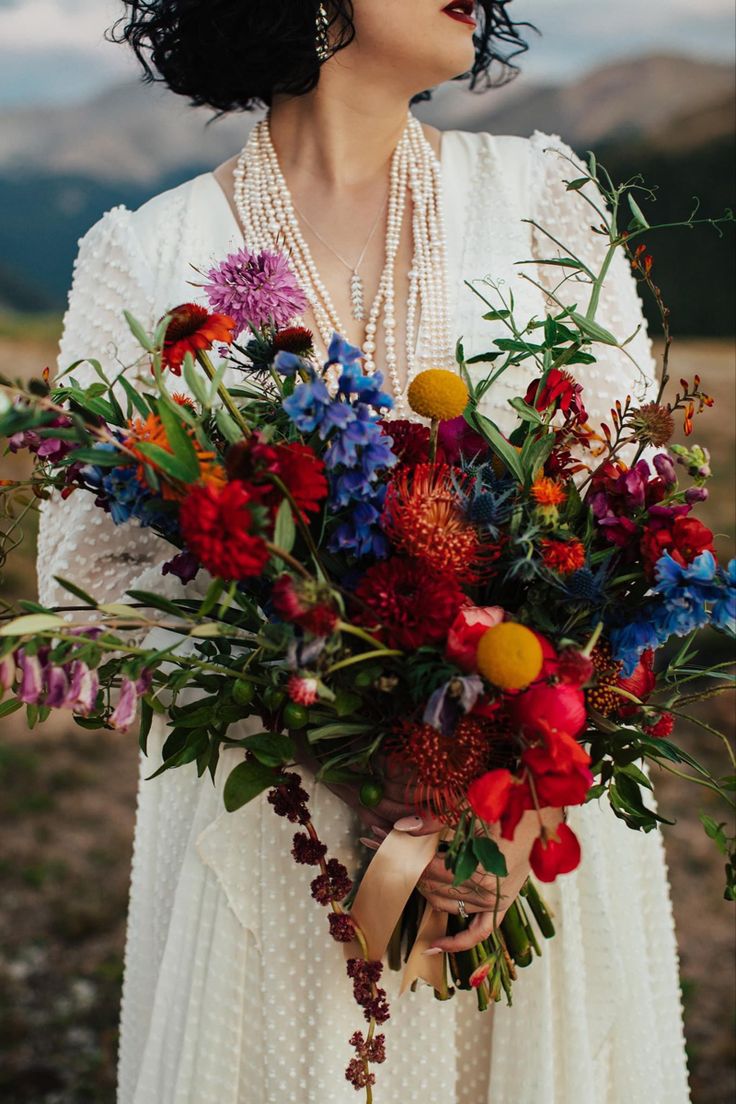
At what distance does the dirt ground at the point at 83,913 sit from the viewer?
2.23 metres

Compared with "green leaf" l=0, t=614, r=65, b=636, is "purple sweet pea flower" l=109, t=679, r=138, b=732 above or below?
below

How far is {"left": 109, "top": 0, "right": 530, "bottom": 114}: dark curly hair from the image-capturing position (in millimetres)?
Answer: 1253

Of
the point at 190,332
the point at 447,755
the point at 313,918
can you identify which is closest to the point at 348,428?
the point at 190,332

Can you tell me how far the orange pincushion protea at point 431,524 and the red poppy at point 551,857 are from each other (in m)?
→ 0.20

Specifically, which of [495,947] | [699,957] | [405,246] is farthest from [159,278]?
[699,957]

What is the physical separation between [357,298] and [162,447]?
0.66 m

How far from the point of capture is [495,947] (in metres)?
1.00

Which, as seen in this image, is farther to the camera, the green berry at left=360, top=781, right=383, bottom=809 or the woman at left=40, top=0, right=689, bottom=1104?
the woman at left=40, top=0, right=689, bottom=1104

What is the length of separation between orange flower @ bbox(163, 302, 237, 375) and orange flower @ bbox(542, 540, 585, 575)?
29 centimetres

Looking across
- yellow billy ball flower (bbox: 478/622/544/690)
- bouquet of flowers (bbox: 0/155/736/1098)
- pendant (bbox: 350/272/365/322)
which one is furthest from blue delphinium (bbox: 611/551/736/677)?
pendant (bbox: 350/272/365/322)

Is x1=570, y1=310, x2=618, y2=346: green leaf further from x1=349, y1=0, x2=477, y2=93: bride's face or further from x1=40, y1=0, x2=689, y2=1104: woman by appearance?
x1=349, y1=0, x2=477, y2=93: bride's face

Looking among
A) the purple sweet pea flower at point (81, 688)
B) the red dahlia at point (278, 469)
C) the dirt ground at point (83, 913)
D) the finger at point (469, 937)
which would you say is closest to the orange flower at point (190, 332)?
the red dahlia at point (278, 469)

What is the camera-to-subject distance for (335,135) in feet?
4.37

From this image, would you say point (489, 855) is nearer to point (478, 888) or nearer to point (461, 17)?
point (478, 888)
